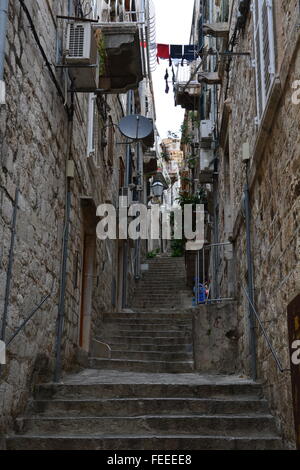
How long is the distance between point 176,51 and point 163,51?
20.1 inches

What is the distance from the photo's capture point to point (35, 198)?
5586 millimetres

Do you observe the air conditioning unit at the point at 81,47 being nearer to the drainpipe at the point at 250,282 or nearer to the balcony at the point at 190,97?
the drainpipe at the point at 250,282

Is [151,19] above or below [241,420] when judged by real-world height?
above

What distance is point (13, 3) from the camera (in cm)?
484

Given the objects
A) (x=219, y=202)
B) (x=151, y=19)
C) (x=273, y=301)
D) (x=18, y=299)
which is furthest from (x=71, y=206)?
(x=151, y=19)

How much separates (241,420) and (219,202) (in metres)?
6.59

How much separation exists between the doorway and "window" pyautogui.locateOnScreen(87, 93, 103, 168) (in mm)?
5256

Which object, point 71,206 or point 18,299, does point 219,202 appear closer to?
point 71,206

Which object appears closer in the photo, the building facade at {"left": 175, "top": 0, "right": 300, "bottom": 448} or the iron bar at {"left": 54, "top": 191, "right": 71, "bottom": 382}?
the building facade at {"left": 175, "top": 0, "right": 300, "bottom": 448}

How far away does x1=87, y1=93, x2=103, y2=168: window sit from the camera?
8695 mm

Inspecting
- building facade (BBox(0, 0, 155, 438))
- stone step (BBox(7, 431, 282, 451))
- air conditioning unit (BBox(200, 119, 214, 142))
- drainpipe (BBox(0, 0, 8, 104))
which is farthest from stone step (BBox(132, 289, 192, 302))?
drainpipe (BBox(0, 0, 8, 104))

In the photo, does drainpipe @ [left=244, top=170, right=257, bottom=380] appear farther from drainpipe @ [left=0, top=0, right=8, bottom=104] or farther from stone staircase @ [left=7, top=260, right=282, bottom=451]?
drainpipe @ [left=0, top=0, right=8, bottom=104]

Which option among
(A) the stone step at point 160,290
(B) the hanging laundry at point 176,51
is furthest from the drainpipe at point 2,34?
A: (A) the stone step at point 160,290
